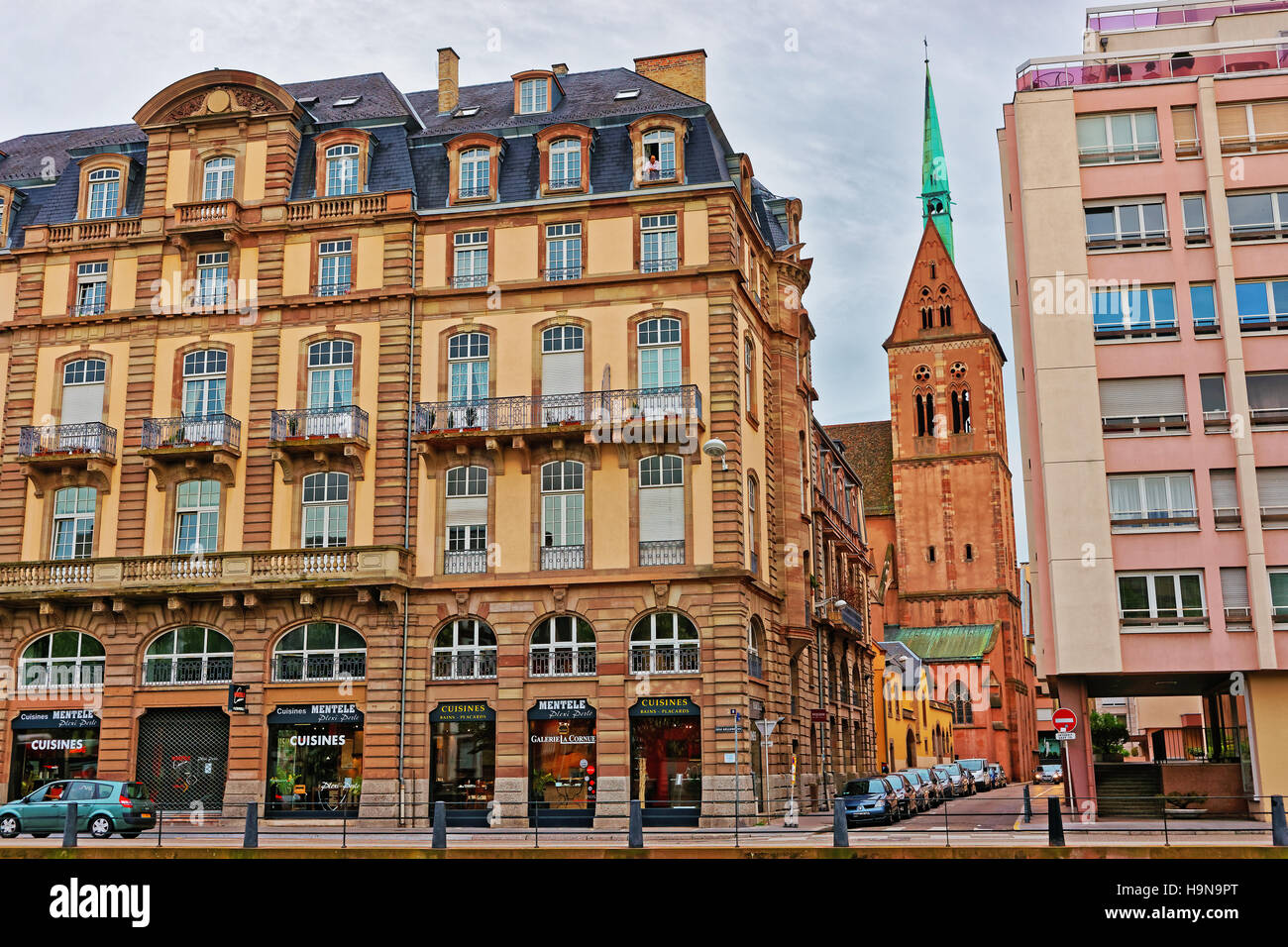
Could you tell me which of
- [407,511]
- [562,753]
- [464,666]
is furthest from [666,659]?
[407,511]

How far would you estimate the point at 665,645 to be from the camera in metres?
40.0

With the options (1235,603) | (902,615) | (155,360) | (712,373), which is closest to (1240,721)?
(1235,603)

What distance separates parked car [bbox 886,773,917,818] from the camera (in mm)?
45688

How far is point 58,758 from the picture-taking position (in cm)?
4184

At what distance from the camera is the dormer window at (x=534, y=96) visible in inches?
1834

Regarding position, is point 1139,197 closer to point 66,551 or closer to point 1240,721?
point 1240,721

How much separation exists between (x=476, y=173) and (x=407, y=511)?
11215 millimetres

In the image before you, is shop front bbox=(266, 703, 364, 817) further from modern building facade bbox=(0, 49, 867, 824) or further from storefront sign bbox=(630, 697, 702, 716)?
storefront sign bbox=(630, 697, 702, 716)

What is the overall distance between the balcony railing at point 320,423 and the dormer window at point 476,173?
7908mm

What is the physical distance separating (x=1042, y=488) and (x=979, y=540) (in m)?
68.7

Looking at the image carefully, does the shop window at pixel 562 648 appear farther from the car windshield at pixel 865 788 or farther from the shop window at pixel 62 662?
the shop window at pixel 62 662

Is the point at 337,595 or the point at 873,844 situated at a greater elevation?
the point at 337,595
